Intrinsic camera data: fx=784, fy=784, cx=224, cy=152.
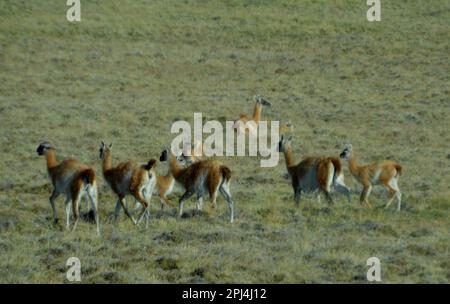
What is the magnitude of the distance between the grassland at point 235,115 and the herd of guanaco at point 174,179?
41 centimetres

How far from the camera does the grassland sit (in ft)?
40.4

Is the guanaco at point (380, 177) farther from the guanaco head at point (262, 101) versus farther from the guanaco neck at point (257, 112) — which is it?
the guanaco head at point (262, 101)

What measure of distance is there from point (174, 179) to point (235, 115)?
45.4ft

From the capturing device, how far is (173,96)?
111 ft

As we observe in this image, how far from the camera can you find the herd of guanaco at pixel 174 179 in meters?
14.8

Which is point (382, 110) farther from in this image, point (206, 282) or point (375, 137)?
point (206, 282)

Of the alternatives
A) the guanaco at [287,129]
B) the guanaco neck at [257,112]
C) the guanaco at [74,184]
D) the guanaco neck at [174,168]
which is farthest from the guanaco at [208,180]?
the guanaco neck at [257,112]

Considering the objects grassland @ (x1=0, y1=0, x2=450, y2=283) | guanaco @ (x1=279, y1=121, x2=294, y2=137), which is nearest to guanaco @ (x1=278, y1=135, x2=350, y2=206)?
grassland @ (x1=0, y1=0, x2=450, y2=283)

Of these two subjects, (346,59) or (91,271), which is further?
(346,59)

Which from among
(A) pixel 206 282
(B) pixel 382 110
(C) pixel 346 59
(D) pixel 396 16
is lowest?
(A) pixel 206 282

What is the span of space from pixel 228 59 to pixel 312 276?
3069 centimetres

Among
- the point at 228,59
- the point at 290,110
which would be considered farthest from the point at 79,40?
the point at 290,110

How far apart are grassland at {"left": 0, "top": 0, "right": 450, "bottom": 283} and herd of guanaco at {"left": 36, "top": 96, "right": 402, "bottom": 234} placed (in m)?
0.41

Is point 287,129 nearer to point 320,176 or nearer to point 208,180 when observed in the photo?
point 320,176
